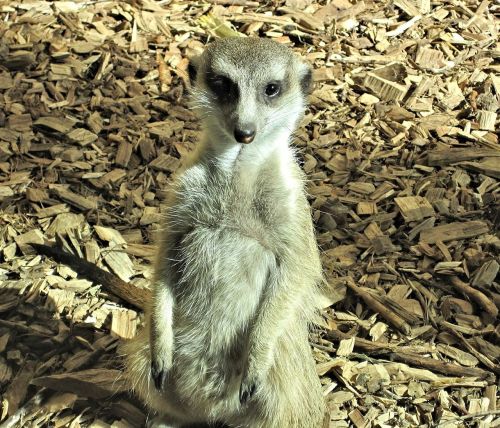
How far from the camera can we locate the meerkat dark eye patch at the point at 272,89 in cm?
320

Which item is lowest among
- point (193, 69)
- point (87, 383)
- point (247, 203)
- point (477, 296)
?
point (87, 383)

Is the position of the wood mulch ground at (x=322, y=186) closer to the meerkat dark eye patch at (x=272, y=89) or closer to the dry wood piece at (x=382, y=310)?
the dry wood piece at (x=382, y=310)

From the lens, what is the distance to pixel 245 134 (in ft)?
9.62

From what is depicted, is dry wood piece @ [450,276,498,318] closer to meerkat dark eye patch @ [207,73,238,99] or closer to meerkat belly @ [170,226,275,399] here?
meerkat belly @ [170,226,275,399]

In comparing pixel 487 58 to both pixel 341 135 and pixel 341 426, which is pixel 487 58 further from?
pixel 341 426

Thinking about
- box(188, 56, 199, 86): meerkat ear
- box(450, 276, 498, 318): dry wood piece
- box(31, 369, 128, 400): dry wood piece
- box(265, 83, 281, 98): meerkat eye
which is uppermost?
box(265, 83, 281, 98): meerkat eye

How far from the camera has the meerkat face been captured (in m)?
3.11

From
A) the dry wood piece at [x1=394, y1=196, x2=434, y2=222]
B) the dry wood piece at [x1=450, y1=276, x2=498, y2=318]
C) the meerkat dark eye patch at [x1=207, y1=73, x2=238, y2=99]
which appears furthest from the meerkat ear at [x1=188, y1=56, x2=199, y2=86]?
the dry wood piece at [x1=450, y1=276, x2=498, y2=318]

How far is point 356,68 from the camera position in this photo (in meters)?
5.33

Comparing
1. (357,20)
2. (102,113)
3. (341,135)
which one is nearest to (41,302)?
(102,113)

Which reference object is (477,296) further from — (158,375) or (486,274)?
(158,375)

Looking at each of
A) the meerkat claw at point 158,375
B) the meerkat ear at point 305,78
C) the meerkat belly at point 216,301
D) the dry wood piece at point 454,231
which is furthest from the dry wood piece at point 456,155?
the meerkat claw at point 158,375

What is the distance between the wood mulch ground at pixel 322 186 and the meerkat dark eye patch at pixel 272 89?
1305 millimetres

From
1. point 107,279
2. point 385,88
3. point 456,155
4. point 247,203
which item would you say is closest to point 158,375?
point 247,203
